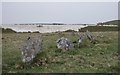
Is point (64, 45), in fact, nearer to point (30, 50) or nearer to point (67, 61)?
point (67, 61)

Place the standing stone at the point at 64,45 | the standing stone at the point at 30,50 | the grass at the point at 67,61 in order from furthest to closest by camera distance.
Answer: the standing stone at the point at 64,45 → the standing stone at the point at 30,50 → the grass at the point at 67,61

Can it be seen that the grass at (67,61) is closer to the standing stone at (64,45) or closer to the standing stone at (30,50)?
the standing stone at (30,50)

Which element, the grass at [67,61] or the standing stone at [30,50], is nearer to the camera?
the grass at [67,61]

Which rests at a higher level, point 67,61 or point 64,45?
point 64,45

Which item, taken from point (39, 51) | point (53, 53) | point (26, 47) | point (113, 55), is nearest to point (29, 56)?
point (26, 47)

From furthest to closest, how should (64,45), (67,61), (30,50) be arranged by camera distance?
(64,45), (67,61), (30,50)

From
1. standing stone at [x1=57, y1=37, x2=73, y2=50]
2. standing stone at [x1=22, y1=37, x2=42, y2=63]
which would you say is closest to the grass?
standing stone at [x1=22, y1=37, x2=42, y2=63]

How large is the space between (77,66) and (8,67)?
4.48m

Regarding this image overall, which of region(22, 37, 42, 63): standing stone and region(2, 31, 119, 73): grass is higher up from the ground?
region(22, 37, 42, 63): standing stone

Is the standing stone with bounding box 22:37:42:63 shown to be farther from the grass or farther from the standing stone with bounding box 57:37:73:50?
the standing stone with bounding box 57:37:73:50

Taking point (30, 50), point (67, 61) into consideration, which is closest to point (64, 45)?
point (67, 61)

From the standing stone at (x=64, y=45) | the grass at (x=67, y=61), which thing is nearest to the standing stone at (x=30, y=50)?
the grass at (x=67, y=61)

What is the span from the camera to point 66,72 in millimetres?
18000

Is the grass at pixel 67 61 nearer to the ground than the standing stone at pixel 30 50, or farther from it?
nearer to the ground
